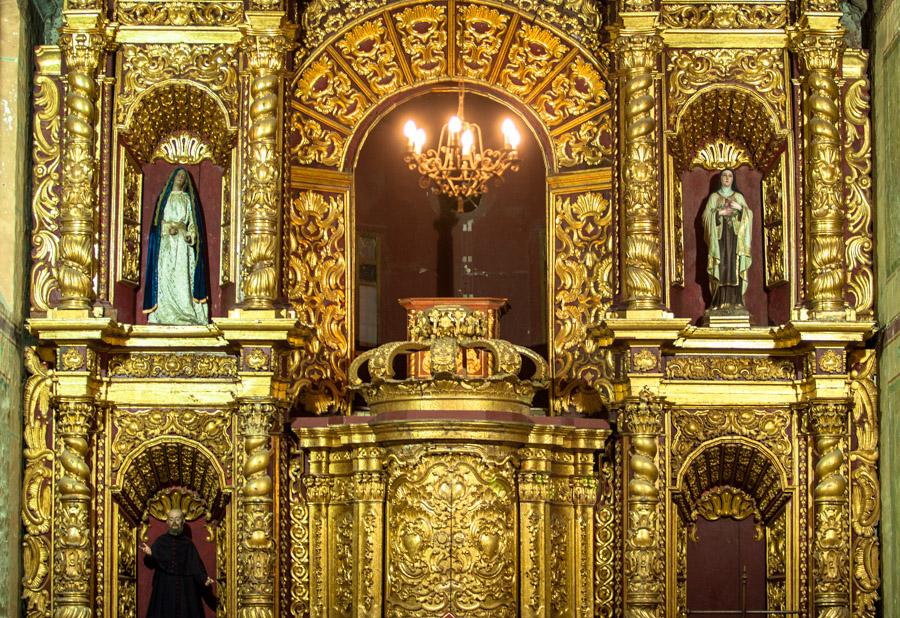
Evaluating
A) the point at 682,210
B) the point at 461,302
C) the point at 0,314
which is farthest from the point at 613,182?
the point at 0,314

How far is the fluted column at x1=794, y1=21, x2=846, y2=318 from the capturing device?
80.4ft

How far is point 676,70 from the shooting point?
25.5 meters

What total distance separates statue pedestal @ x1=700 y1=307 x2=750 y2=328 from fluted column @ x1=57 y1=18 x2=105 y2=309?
699cm

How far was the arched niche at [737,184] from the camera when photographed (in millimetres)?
25375

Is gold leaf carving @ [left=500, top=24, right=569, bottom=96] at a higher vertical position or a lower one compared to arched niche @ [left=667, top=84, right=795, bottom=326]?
higher

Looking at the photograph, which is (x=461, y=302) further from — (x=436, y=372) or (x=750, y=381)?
(x=750, y=381)

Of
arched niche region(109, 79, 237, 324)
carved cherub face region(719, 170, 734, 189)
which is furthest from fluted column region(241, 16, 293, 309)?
carved cherub face region(719, 170, 734, 189)

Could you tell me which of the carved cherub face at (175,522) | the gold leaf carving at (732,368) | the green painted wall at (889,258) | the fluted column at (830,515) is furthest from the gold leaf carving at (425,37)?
the fluted column at (830,515)

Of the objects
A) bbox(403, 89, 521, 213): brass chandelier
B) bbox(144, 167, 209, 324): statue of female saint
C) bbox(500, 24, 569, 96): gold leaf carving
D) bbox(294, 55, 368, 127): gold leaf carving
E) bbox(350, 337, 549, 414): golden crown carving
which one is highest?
bbox(500, 24, 569, 96): gold leaf carving

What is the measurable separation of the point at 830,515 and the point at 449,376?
4455 millimetres

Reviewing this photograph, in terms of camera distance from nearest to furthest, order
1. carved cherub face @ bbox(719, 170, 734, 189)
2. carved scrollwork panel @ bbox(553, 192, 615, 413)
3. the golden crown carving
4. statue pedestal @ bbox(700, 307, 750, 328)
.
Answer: the golden crown carving → statue pedestal @ bbox(700, 307, 750, 328) → carved scrollwork panel @ bbox(553, 192, 615, 413) → carved cherub face @ bbox(719, 170, 734, 189)

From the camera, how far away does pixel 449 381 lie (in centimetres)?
2359

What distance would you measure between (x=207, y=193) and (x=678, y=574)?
706 cm

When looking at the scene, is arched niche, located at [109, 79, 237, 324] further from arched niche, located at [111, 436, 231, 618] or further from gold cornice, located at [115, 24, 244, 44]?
arched niche, located at [111, 436, 231, 618]
